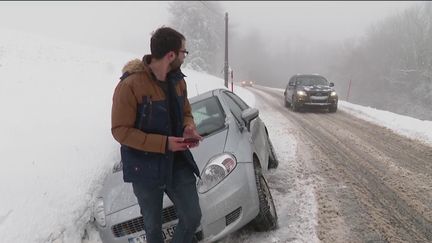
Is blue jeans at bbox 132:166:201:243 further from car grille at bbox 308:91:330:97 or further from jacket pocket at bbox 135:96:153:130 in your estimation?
car grille at bbox 308:91:330:97

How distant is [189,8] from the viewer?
47875 millimetres

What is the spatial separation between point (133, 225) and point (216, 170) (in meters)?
0.94

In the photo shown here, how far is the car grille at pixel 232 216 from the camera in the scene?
3.59 metres

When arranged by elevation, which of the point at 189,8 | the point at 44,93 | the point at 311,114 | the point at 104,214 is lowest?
the point at 311,114

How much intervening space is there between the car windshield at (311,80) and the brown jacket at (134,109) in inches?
547

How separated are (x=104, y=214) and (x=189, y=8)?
4680 cm

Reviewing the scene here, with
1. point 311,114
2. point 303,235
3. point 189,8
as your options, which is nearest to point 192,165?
point 303,235

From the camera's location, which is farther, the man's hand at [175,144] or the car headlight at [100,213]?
the car headlight at [100,213]

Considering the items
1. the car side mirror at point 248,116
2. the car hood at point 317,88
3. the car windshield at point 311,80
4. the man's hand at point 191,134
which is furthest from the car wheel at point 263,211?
the car windshield at point 311,80

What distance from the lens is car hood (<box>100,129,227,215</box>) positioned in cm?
368

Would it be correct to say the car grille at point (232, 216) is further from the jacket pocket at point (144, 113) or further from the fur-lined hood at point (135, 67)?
the fur-lined hood at point (135, 67)

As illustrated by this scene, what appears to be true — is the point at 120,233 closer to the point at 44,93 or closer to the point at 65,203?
the point at 65,203

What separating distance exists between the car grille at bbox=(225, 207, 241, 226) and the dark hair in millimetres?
1796

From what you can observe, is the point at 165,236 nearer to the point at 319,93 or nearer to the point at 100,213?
the point at 100,213
